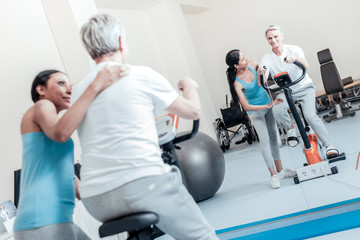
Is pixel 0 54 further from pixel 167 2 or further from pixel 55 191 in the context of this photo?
pixel 167 2

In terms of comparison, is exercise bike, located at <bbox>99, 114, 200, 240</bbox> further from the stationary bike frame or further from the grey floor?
the stationary bike frame

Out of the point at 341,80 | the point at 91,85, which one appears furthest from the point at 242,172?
the point at 91,85

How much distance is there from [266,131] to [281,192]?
0.53 m

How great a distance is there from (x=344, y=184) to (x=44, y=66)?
2.93 m

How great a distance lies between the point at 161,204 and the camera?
3.92ft

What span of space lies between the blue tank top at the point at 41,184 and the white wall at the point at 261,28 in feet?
10.6

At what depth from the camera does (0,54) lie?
3551 millimetres

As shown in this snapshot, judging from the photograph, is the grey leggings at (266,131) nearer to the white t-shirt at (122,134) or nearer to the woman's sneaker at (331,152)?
the woman's sneaker at (331,152)

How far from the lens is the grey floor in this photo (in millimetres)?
2828

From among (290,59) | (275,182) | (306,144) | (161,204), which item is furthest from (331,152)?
(161,204)

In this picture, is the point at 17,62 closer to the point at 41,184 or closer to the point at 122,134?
the point at 41,184

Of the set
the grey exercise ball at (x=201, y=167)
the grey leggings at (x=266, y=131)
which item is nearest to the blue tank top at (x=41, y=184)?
the grey exercise ball at (x=201, y=167)

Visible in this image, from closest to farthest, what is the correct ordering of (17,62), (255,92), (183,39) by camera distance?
(255,92) → (17,62) → (183,39)

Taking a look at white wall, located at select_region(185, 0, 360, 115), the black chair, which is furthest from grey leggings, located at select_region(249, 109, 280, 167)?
the black chair
